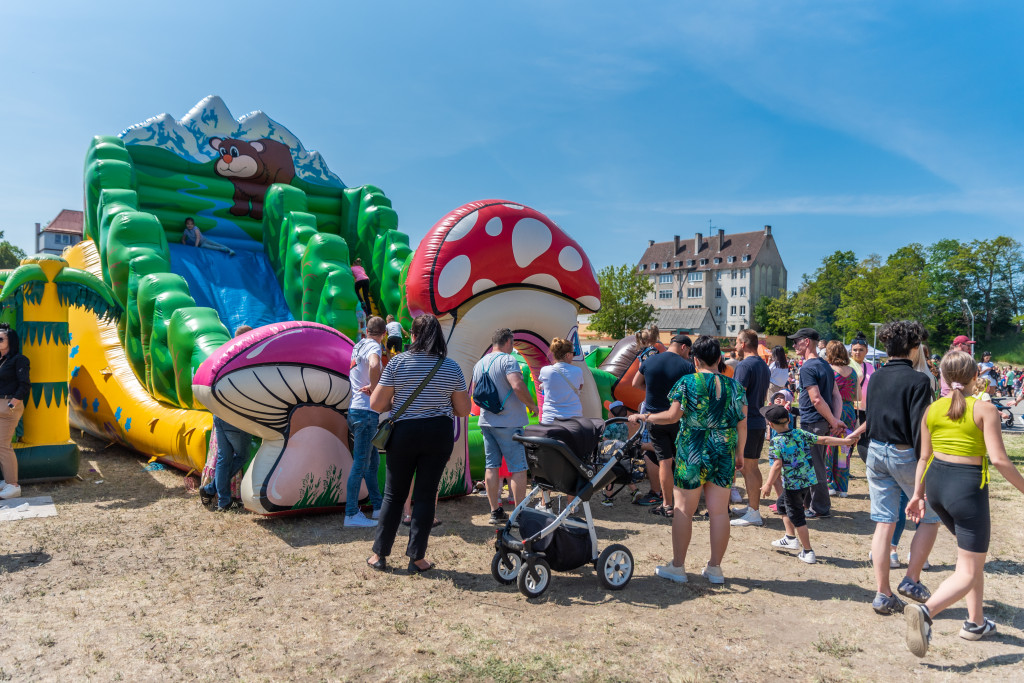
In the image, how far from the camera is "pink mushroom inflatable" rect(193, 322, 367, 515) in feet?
14.9

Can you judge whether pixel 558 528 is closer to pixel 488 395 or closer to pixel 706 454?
pixel 706 454

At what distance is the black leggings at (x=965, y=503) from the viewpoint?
3.02m

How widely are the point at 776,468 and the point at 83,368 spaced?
789 cm

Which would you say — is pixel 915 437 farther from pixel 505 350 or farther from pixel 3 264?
pixel 3 264

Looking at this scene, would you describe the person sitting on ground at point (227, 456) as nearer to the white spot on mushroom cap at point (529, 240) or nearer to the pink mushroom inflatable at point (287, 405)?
the pink mushroom inflatable at point (287, 405)

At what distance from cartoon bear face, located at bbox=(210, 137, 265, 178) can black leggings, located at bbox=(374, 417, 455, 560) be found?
8.32m

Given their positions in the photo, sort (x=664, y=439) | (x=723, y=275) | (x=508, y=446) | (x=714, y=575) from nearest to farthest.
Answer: (x=714, y=575), (x=508, y=446), (x=664, y=439), (x=723, y=275)

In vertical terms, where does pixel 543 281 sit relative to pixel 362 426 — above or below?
above

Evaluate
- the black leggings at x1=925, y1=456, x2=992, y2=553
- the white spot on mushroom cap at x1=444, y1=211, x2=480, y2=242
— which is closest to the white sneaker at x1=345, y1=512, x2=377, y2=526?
the white spot on mushroom cap at x1=444, y1=211, x2=480, y2=242

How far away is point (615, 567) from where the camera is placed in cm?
377

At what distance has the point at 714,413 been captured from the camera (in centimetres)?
382

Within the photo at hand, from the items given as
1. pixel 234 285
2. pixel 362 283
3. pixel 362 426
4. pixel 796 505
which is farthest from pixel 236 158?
pixel 796 505

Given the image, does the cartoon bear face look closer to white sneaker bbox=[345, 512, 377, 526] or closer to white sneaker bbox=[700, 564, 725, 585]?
white sneaker bbox=[345, 512, 377, 526]

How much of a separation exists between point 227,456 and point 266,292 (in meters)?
4.79
